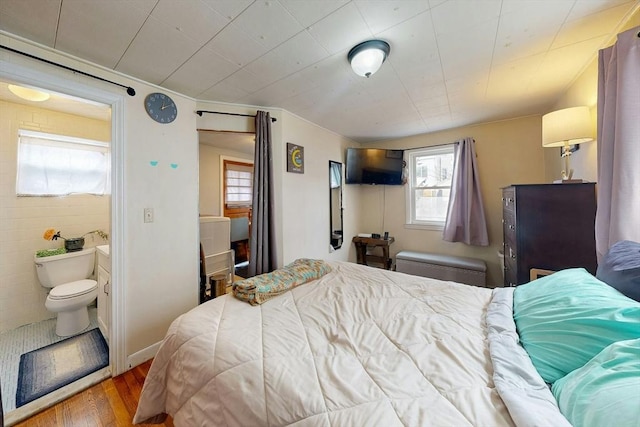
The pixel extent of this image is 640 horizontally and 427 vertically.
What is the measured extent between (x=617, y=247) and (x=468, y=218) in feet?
6.62

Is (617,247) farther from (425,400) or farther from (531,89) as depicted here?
(531,89)

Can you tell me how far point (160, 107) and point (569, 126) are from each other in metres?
3.15

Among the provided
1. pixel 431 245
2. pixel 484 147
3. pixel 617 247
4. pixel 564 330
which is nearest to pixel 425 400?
pixel 564 330

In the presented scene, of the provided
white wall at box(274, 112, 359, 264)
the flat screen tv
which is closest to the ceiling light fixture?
white wall at box(274, 112, 359, 264)

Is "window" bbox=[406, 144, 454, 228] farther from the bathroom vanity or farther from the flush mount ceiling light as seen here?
the bathroom vanity

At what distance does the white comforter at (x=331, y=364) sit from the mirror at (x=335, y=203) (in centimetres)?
196

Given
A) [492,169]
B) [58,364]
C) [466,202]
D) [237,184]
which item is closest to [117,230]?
[58,364]

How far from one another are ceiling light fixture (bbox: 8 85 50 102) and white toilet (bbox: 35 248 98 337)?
Result: 1462mm

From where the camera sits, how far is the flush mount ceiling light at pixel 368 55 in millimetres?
1423

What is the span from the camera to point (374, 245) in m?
3.62

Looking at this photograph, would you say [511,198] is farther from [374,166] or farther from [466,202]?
[374,166]

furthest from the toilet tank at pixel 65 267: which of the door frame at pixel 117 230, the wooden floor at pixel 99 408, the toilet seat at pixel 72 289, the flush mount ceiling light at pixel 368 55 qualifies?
the flush mount ceiling light at pixel 368 55

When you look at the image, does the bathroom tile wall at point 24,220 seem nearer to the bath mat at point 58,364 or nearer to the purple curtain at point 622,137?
the bath mat at point 58,364

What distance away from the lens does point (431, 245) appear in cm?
345
